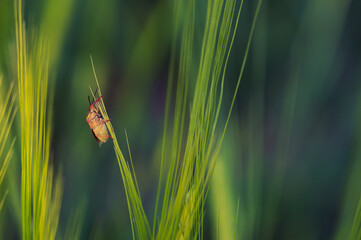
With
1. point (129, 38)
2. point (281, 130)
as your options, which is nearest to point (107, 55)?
point (129, 38)

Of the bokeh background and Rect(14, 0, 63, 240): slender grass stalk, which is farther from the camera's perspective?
the bokeh background

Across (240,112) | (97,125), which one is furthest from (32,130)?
(240,112)

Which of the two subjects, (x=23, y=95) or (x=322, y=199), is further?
(x=322, y=199)

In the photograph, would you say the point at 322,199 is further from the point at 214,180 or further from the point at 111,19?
the point at 111,19

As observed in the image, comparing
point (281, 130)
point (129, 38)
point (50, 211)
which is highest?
point (129, 38)

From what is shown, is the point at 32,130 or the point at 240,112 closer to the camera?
the point at 32,130

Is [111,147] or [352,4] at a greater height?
[352,4]

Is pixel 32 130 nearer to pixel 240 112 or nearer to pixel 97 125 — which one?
pixel 97 125

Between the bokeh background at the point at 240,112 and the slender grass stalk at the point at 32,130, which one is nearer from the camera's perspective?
the slender grass stalk at the point at 32,130
